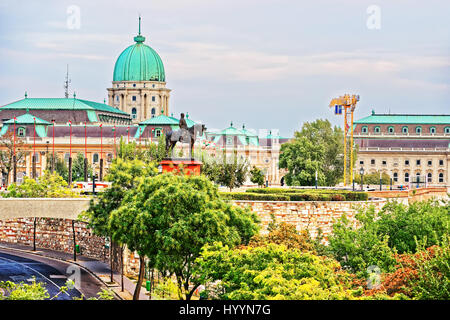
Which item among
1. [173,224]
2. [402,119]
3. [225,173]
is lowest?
[173,224]

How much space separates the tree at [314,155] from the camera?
92.8m

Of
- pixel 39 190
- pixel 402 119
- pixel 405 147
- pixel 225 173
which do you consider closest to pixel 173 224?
pixel 39 190

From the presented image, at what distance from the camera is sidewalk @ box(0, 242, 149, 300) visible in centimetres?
3909

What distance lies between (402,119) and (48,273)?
14835 centimetres

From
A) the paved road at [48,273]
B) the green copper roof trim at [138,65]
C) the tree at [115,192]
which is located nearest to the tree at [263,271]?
the tree at [115,192]

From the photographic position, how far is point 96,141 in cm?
13650

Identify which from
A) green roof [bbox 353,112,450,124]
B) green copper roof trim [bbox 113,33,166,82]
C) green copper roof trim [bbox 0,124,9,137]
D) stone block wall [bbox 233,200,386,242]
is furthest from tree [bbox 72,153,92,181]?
green roof [bbox 353,112,450,124]

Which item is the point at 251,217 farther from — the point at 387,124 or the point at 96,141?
the point at 387,124

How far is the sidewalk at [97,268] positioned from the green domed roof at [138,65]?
137861 millimetres

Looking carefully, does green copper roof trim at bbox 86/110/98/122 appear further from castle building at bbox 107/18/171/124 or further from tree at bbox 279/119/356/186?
tree at bbox 279/119/356/186

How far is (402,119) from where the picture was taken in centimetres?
18100

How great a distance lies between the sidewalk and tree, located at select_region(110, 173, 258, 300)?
4246 millimetres

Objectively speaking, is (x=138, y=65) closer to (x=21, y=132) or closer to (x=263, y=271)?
(x=21, y=132)

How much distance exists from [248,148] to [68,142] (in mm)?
30183
